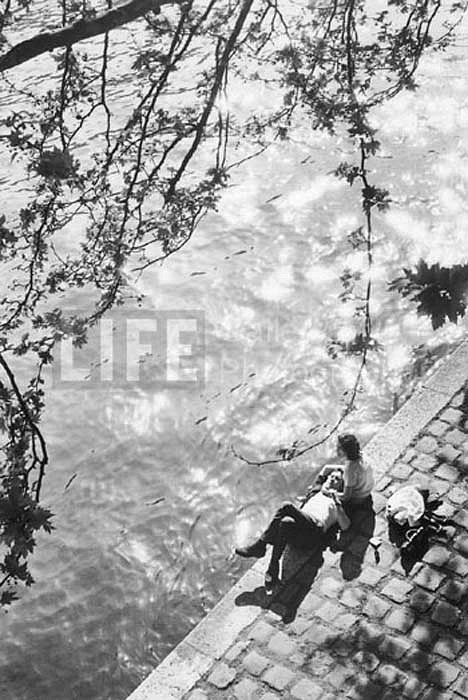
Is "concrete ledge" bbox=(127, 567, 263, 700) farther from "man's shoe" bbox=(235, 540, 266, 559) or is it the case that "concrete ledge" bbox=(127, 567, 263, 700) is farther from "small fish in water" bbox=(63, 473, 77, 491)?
"small fish in water" bbox=(63, 473, 77, 491)

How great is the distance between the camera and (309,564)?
8586mm

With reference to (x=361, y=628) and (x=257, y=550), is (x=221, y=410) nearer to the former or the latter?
(x=257, y=550)

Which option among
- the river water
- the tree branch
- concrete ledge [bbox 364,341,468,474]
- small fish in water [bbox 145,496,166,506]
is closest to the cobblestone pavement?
concrete ledge [bbox 364,341,468,474]

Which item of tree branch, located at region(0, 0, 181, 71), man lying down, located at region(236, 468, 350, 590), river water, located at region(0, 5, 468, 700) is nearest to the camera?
tree branch, located at region(0, 0, 181, 71)

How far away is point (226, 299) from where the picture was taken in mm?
14344

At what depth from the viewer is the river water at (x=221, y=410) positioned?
9.62 metres

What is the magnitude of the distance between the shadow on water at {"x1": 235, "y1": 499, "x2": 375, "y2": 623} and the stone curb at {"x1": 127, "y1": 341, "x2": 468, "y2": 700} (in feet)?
0.53

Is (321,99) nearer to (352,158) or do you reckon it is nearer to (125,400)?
(125,400)

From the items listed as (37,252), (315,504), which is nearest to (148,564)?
(315,504)

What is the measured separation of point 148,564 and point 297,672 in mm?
3184

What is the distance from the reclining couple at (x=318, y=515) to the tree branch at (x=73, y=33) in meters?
5.01

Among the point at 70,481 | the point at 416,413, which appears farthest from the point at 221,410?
the point at 416,413

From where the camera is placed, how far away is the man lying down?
8664 millimetres

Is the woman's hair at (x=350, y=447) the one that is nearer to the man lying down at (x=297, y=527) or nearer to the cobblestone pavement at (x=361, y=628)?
the man lying down at (x=297, y=527)
